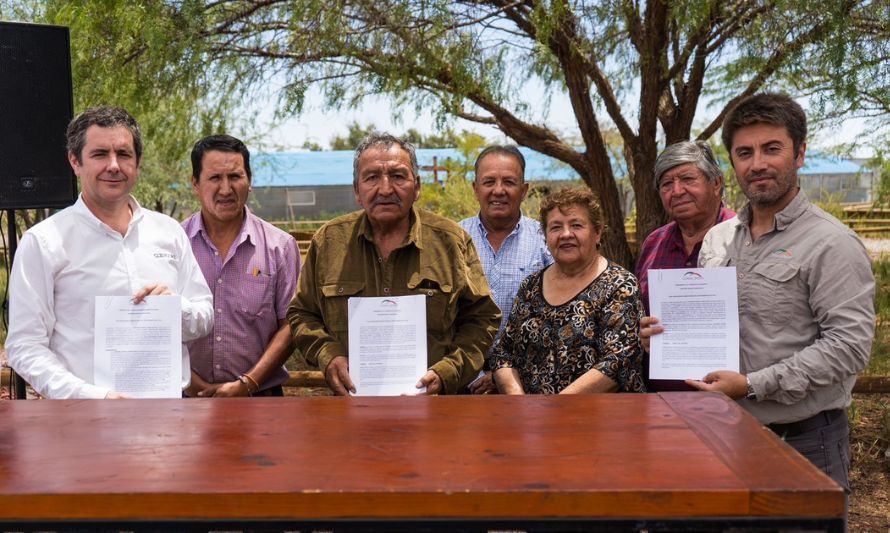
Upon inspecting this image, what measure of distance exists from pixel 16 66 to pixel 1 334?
5287 mm

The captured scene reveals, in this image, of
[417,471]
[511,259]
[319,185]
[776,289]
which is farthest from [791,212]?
[319,185]

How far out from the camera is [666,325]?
323 centimetres

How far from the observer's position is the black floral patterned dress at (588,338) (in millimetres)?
3354

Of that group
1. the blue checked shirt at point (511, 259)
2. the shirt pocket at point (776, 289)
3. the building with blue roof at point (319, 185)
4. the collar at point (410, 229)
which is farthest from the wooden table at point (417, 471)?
the building with blue roof at point (319, 185)

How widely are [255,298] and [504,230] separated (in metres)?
1.30

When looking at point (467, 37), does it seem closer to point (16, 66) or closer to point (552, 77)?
point (552, 77)

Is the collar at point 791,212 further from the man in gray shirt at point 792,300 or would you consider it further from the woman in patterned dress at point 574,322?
the woman in patterned dress at point 574,322

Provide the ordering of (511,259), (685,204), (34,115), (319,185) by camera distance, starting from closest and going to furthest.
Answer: (685,204)
(511,259)
(34,115)
(319,185)

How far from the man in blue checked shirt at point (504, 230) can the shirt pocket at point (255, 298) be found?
3.40ft

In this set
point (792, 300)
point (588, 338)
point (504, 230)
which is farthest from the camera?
point (504, 230)

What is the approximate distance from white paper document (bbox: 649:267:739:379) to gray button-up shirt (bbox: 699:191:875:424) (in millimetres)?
97

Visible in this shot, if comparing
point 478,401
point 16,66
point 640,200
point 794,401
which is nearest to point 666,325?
point 794,401

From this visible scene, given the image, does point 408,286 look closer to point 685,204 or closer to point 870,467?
point 685,204

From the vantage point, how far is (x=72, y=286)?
3.22m
